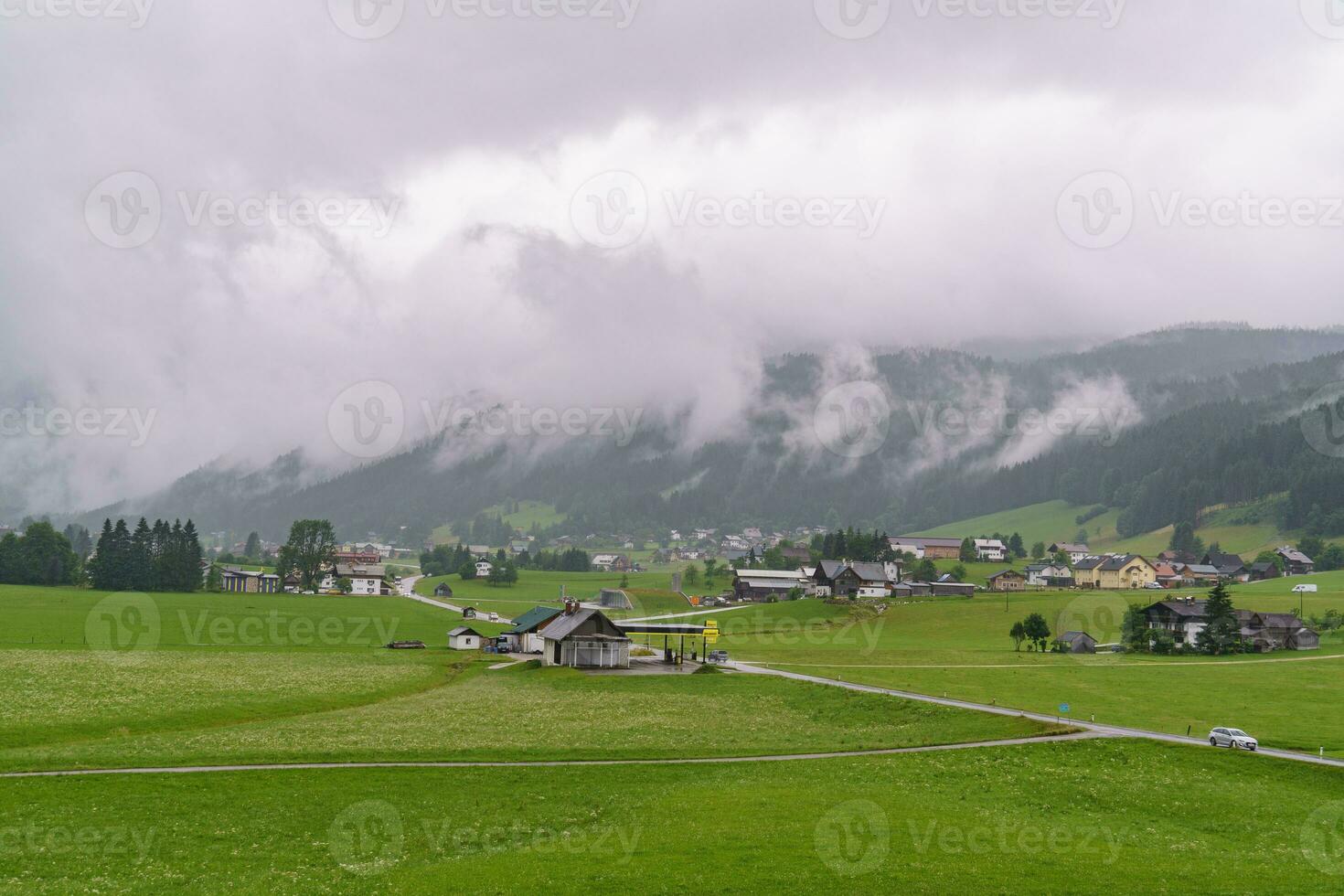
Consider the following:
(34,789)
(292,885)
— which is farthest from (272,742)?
(292,885)

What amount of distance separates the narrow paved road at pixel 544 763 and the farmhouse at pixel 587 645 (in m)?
43.6

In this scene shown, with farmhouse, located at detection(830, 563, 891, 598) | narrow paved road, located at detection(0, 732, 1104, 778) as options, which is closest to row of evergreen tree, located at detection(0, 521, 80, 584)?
farmhouse, located at detection(830, 563, 891, 598)

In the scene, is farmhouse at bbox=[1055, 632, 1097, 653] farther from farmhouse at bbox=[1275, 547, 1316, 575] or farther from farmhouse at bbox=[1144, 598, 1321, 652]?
farmhouse at bbox=[1275, 547, 1316, 575]

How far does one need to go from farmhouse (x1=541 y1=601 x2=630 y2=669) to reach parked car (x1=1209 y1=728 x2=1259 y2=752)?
54.4 m

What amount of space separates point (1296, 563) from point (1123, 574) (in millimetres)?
34876

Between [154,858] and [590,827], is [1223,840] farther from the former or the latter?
[154,858]


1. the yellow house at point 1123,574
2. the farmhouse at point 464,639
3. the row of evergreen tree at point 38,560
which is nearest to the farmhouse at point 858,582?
the yellow house at point 1123,574

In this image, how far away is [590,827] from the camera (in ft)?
119

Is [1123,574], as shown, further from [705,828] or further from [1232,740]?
[705,828]

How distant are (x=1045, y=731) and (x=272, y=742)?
4042 centimetres

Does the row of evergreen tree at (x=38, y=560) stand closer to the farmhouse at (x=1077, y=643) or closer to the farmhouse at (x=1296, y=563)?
the farmhouse at (x=1077, y=643)

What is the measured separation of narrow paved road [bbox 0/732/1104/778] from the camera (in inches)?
1674

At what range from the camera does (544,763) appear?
47.6m

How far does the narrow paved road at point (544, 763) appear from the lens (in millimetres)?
42531
